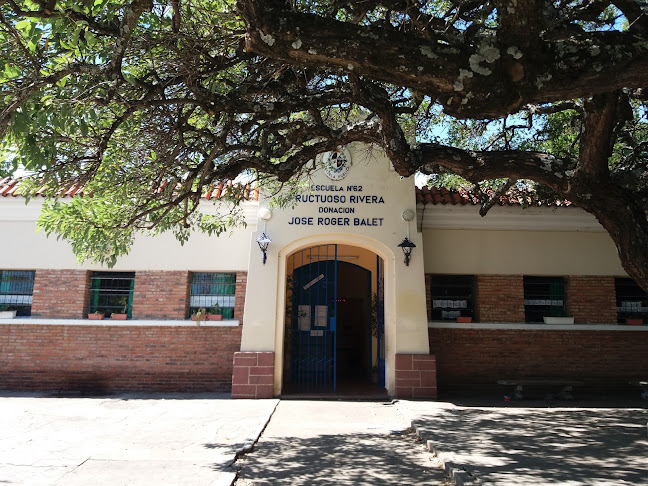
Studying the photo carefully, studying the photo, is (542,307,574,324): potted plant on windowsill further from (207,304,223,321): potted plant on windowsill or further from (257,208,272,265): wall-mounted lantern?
(207,304,223,321): potted plant on windowsill

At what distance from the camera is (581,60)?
14.1 ft

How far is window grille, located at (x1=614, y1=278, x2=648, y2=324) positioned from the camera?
11281mm

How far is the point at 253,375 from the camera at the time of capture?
988 centimetres

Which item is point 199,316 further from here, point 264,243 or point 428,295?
point 428,295

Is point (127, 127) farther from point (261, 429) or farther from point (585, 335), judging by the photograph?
point (585, 335)

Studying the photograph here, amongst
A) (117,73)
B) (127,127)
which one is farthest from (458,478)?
(127,127)

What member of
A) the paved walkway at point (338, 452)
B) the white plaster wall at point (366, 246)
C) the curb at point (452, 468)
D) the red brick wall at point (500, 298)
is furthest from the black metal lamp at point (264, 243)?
the curb at point (452, 468)

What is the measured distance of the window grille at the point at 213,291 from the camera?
36.1 feet

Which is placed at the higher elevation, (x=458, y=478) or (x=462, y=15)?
(x=462, y=15)

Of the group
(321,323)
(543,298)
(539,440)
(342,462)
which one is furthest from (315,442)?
(543,298)

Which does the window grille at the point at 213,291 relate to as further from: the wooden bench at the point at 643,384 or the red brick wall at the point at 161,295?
the wooden bench at the point at 643,384

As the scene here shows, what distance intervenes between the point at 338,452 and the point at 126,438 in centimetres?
280

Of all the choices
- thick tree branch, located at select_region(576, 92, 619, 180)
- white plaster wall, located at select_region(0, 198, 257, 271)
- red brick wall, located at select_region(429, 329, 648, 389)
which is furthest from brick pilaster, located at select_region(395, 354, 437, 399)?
thick tree branch, located at select_region(576, 92, 619, 180)

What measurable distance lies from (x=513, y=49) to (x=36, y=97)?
3.98 meters
